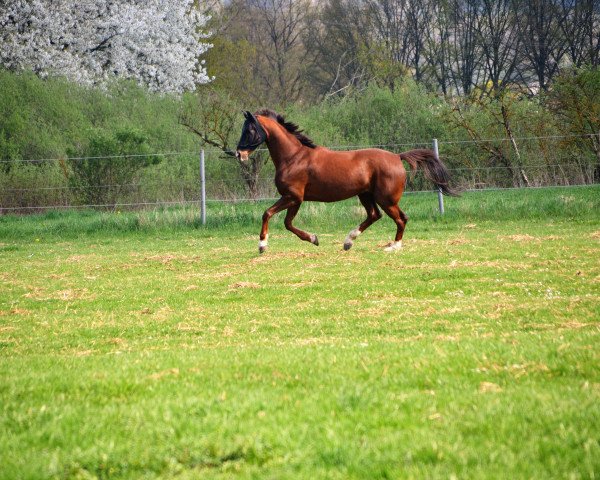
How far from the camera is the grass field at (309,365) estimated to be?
358cm

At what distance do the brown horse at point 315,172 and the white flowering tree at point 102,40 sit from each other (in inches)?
844

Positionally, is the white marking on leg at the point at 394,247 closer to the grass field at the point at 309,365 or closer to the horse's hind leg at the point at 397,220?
the horse's hind leg at the point at 397,220

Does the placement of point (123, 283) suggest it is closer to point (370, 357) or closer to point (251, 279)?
point (251, 279)

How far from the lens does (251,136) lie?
14.4 meters

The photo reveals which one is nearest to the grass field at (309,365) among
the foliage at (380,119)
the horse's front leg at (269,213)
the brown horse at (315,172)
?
the horse's front leg at (269,213)

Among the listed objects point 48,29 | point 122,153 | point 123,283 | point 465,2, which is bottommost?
point 123,283

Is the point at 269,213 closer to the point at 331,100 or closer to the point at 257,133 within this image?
the point at 257,133

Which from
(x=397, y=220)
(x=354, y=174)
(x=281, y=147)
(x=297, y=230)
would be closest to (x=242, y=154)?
(x=281, y=147)

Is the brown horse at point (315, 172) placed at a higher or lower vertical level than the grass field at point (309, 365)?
higher

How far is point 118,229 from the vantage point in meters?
20.4

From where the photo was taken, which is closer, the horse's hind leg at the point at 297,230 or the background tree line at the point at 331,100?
the horse's hind leg at the point at 297,230

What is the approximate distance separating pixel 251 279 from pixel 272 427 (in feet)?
23.1

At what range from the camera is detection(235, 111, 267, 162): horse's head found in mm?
14312

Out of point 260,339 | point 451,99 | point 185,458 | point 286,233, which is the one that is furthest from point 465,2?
point 185,458
